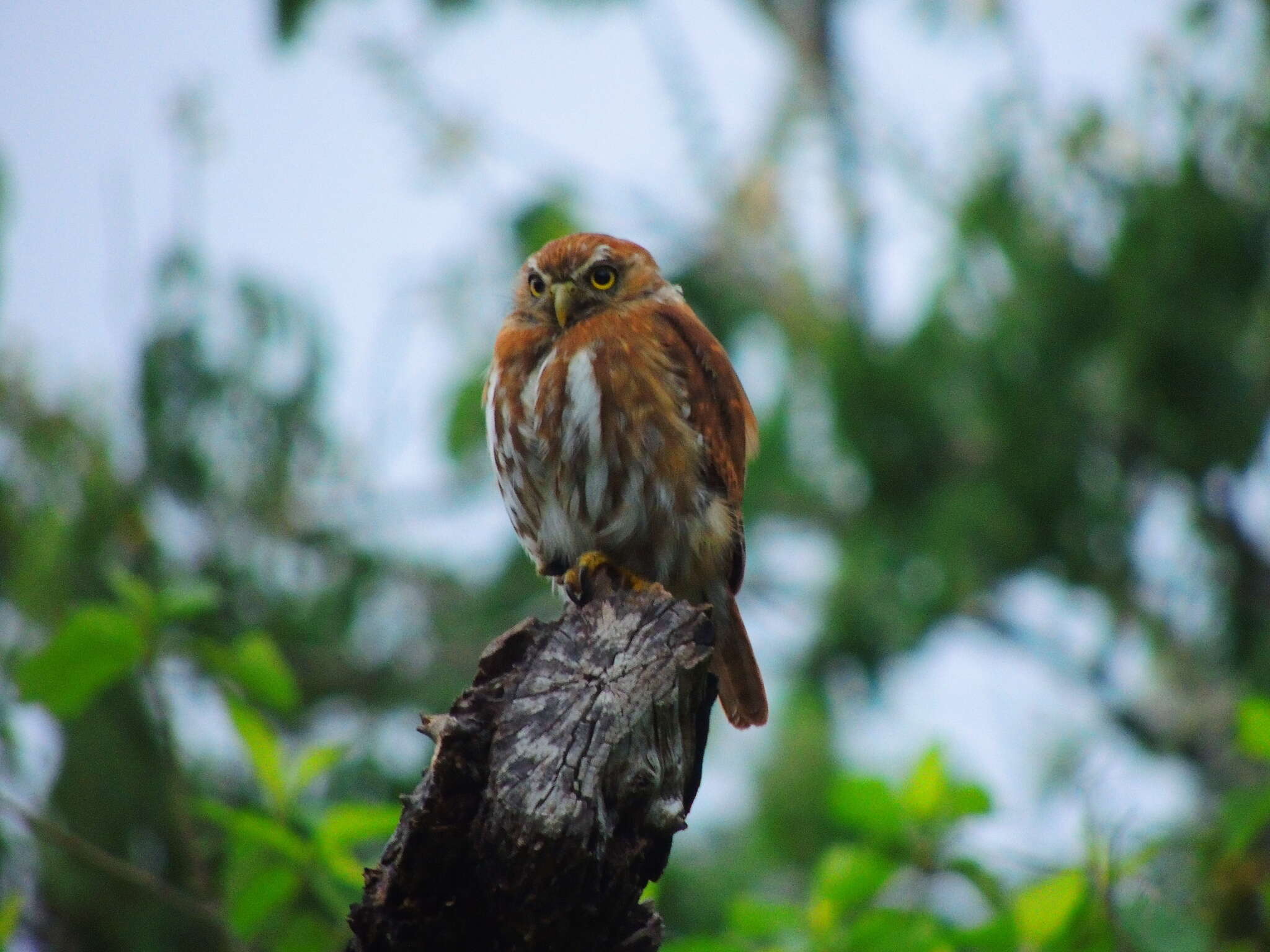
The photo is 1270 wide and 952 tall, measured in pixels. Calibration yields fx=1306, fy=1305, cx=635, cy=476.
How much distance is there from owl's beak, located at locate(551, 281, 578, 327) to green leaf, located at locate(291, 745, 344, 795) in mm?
1663

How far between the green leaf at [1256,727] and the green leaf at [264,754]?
2613 mm

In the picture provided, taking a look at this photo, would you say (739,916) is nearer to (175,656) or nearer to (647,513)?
(647,513)

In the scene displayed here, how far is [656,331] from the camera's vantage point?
4250 mm

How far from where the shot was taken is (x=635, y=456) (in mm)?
3934

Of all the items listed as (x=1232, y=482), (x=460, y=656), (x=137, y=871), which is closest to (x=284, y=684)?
(x=137, y=871)

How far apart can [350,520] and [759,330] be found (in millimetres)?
4370

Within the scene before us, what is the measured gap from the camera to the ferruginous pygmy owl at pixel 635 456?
396 centimetres

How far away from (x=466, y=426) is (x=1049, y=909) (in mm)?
4332

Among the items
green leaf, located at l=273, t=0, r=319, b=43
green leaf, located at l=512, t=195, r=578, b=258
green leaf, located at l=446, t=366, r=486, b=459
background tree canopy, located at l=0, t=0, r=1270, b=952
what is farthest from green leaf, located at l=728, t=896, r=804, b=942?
green leaf, located at l=273, t=0, r=319, b=43

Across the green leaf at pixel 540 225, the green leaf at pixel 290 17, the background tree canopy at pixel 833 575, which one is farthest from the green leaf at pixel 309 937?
the green leaf at pixel 290 17

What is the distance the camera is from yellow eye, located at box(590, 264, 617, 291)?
4.56 m

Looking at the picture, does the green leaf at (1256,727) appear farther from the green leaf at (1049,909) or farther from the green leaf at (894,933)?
the green leaf at (894,933)

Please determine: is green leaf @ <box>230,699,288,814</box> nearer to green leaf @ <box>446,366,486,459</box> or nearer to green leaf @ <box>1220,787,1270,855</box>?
green leaf @ <box>1220,787,1270,855</box>

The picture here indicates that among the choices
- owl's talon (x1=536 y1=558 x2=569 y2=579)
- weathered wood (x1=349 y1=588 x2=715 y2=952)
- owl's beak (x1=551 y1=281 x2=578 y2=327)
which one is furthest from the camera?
owl's beak (x1=551 y1=281 x2=578 y2=327)
